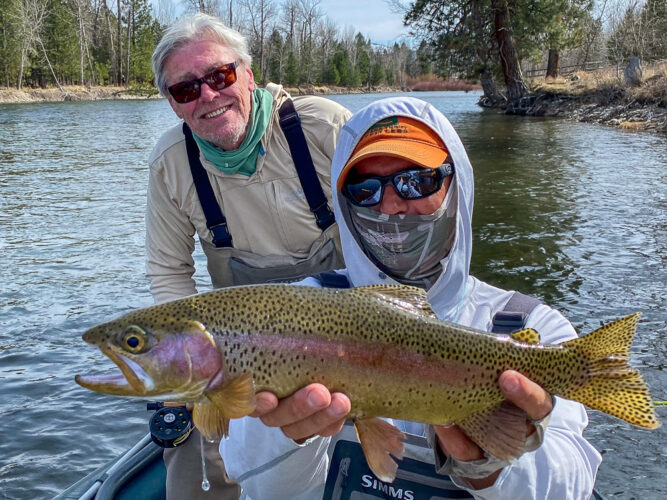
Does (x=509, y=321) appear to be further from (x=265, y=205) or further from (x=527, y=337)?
(x=265, y=205)

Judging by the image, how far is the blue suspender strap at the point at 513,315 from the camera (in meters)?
2.59

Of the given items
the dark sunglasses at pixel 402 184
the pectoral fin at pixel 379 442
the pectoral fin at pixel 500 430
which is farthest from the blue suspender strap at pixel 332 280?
the pectoral fin at pixel 500 430

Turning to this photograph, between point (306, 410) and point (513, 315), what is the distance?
1.06 metres

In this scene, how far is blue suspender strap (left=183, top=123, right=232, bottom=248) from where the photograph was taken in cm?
402

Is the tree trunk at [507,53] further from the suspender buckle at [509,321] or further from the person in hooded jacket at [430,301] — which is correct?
the suspender buckle at [509,321]

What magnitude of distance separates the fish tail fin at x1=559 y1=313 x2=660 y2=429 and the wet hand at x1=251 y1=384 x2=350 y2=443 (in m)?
0.79

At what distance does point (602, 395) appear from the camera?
7.00 ft

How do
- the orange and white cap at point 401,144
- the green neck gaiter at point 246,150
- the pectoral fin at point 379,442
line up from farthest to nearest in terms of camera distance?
the green neck gaiter at point 246,150
the orange and white cap at point 401,144
the pectoral fin at point 379,442

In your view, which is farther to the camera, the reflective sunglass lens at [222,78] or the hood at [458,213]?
the reflective sunglass lens at [222,78]

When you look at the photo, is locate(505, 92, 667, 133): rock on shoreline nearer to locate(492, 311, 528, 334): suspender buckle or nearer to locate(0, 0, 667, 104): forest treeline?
locate(0, 0, 667, 104): forest treeline

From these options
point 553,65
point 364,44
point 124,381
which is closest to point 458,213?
point 124,381

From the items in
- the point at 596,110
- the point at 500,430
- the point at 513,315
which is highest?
the point at 596,110

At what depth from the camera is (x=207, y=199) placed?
13.2 ft

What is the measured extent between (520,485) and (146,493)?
2.62 metres
